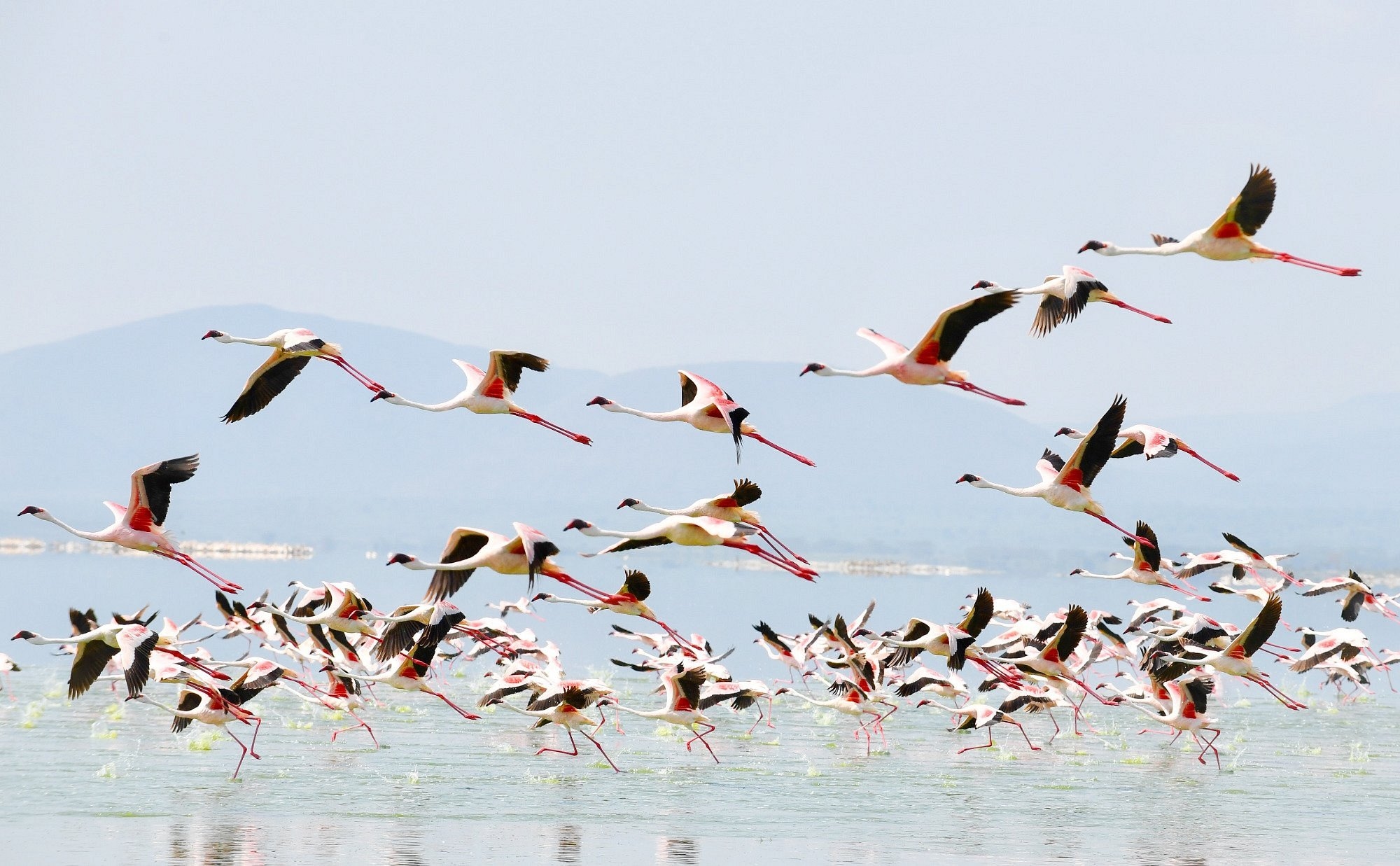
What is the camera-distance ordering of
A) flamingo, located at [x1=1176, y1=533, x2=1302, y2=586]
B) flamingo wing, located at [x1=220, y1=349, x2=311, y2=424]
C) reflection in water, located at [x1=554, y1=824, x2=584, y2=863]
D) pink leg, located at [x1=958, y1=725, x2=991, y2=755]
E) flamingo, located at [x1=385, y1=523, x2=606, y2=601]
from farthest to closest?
1. pink leg, located at [x1=958, y1=725, x2=991, y2=755]
2. flamingo, located at [x1=1176, y1=533, x2=1302, y2=586]
3. flamingo wing, located at [x1=220, y1=349, x2=311, y2=424]
4. flamingo, located at [x1=385, y1=523, x2=606, y2=601]
5. reflection in water, located at [x1=554, y1=824, x2=584, y2=863]

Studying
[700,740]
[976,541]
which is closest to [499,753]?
[700,740]

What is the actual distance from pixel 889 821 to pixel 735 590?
40.2m

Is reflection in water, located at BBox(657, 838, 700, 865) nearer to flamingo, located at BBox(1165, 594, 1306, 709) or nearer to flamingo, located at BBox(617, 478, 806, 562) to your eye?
flamingo, located at BBox(617, 478, 806, 562)

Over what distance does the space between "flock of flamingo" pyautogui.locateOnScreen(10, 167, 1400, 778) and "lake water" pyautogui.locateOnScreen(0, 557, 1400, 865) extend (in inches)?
20.7

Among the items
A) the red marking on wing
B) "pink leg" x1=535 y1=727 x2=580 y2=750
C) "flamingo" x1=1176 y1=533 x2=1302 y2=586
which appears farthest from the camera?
"flamingo" x1=1176 y1=533 x2=1302 y2=586

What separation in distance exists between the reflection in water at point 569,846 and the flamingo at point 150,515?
381 cm

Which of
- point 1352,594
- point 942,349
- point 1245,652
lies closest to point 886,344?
point 942,349

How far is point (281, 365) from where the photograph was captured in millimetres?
16688

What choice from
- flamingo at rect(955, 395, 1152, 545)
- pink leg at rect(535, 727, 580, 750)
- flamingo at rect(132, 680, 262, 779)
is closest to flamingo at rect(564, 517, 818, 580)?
flamingo at rect(955, 395, 1152, 545)

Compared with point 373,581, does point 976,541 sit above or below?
below

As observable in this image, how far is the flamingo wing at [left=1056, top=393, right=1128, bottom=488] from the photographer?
14.8 m

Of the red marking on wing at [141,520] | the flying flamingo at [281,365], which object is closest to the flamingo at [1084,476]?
the flying flamingo at [281,365]

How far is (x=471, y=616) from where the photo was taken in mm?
39250

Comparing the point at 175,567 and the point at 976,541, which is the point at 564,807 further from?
the point at 976,541
